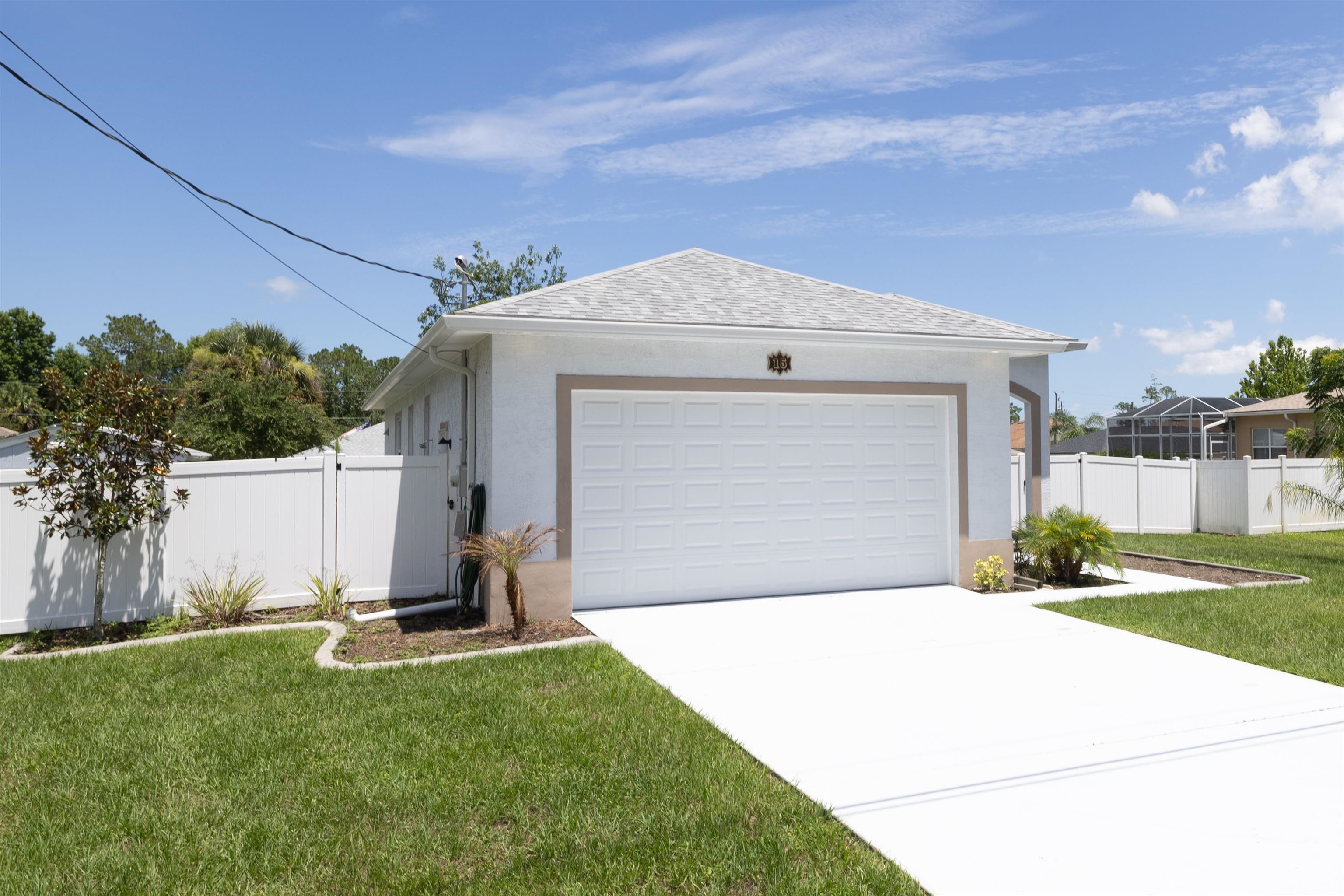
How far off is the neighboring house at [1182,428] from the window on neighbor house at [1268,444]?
0.71m

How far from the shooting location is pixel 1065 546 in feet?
34.6

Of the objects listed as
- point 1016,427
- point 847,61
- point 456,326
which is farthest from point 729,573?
point 1016,427

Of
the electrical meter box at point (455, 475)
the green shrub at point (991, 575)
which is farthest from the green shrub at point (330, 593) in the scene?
the green shrub at point (991, 575)

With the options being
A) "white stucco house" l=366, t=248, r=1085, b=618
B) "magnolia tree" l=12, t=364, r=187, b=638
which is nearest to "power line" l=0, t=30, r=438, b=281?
"magnolia tree" l=12, t=364, r=187, b=638

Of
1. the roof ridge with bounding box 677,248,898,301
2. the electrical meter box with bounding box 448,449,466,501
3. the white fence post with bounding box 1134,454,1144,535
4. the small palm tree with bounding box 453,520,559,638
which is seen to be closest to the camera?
the small palm tree with bounding box 453,520,559,638

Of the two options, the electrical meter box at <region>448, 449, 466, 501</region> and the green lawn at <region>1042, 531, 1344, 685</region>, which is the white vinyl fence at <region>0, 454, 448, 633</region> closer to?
the electrical meter box at <region>448, 449, 466, 501</region>

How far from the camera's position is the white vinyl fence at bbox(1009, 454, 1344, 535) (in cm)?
1748

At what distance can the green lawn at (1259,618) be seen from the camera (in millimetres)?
6824

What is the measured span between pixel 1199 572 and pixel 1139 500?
6962 millimetres

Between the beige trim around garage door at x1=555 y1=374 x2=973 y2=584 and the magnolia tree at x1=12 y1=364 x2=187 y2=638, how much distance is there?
394cm

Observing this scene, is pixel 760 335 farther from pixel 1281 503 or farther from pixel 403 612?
pixel 1281 503

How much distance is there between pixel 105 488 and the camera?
26.2ft

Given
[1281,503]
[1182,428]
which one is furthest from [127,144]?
[1182,428]

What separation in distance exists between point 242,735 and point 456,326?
415cm
